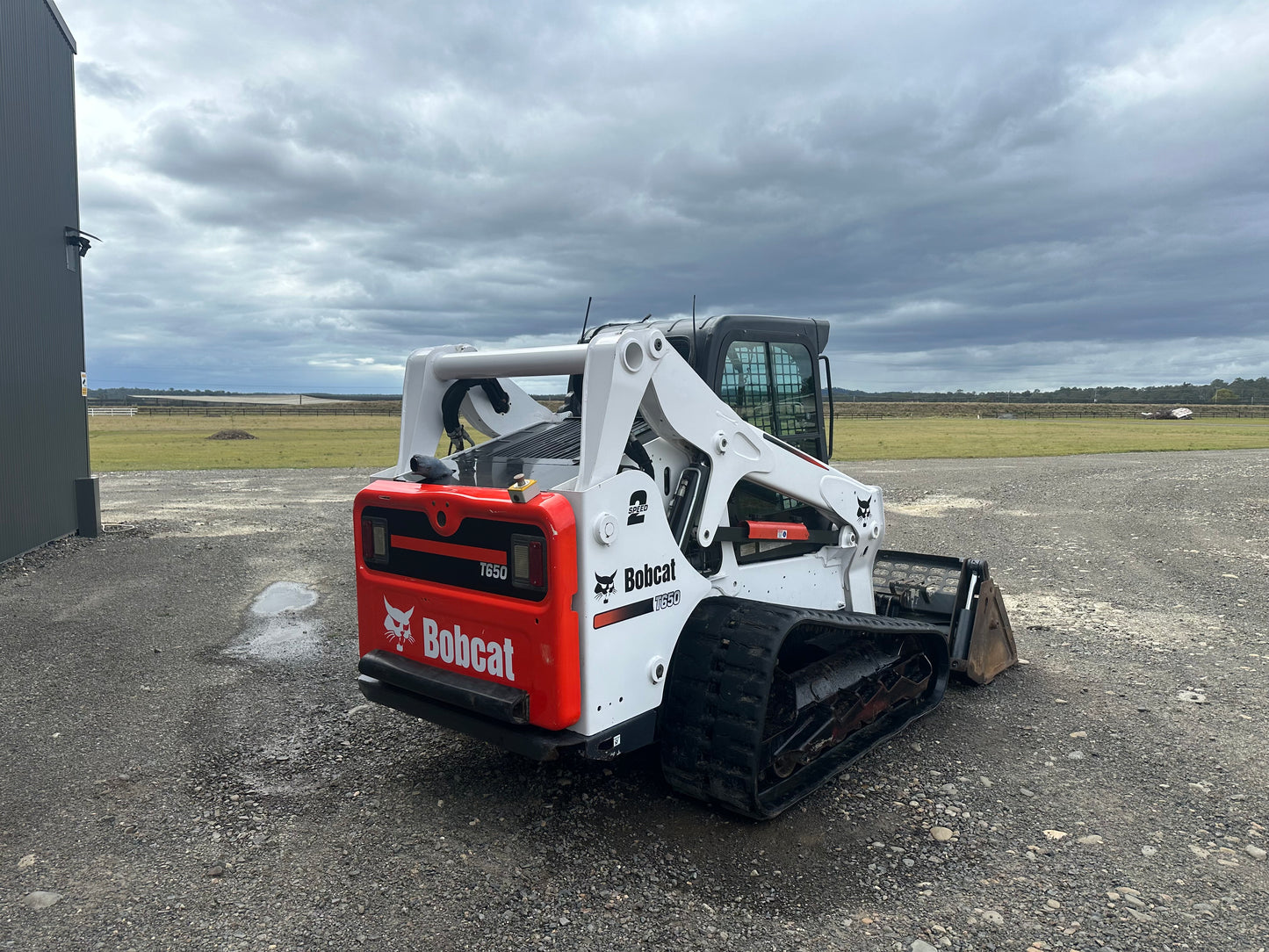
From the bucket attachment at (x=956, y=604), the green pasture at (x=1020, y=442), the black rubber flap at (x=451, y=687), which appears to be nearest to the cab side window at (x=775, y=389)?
the bucket attachment at (x=956, y=604)

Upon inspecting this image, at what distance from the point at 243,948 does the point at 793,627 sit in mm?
2803

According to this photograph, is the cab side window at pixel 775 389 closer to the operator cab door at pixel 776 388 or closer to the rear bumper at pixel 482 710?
the operator cab door at pixel 776 388

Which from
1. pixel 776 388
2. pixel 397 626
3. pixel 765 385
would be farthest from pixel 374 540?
pixel 776 388

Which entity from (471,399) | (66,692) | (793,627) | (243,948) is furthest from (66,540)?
(793,627)

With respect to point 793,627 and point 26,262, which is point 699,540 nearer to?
point 793,627

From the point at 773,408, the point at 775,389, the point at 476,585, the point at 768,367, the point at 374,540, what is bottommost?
the point at 476,585

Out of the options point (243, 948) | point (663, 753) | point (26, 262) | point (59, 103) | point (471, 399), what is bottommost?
point (243, 948)

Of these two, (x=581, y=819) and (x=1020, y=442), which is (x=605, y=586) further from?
(x=1020, y=442)

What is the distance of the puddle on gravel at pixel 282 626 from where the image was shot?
7680 mm

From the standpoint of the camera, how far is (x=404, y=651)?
468cm

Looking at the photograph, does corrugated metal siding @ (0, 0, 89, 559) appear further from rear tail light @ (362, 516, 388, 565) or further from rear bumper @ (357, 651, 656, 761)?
rear bumper @ (357, 651, 656, 761)

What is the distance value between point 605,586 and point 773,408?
7.14 ft

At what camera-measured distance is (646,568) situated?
4.21 meters

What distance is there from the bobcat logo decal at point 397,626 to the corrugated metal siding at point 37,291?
31.9 ft
